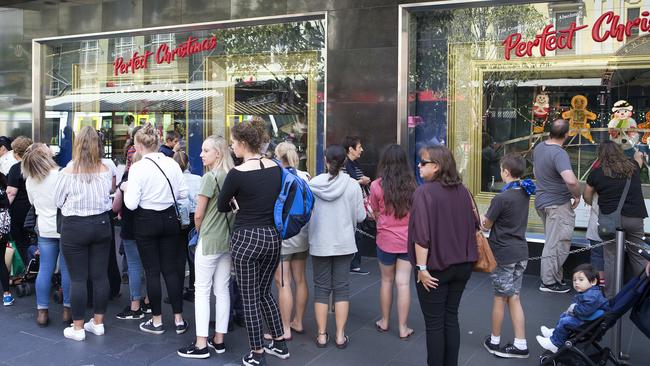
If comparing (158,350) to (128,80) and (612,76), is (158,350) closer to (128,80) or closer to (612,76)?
(612,76)

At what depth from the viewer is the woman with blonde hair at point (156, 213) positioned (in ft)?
17.9

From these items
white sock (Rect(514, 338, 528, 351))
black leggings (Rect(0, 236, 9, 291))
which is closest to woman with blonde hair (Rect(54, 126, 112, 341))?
black leggings (Rect(0, 236, 9, 291))

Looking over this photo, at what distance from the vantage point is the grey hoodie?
5301 millimetres

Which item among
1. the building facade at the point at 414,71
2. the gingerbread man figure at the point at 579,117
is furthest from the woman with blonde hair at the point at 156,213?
the gingerbread man figure at the point at 579,117

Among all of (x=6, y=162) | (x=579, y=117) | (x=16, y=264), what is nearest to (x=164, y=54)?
(x=6, y=162)

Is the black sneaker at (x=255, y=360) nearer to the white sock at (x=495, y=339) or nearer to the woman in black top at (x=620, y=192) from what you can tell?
the white sock at (x=495, y=339)

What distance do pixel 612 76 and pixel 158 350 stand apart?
697 centimetres

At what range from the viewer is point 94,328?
5.82 metres

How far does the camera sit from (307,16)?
31.9 ft

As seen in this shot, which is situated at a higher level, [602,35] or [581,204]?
[602,35]

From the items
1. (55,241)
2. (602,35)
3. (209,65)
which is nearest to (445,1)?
(602,35)

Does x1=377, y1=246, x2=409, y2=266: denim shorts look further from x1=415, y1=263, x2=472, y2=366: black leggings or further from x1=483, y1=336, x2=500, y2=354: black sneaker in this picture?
x1=415, y1=263, x2=472, y2=366: black leggings

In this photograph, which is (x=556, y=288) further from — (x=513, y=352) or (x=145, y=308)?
(x=145, y=308)

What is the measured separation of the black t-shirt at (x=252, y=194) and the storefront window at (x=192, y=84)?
5373 millimetres
